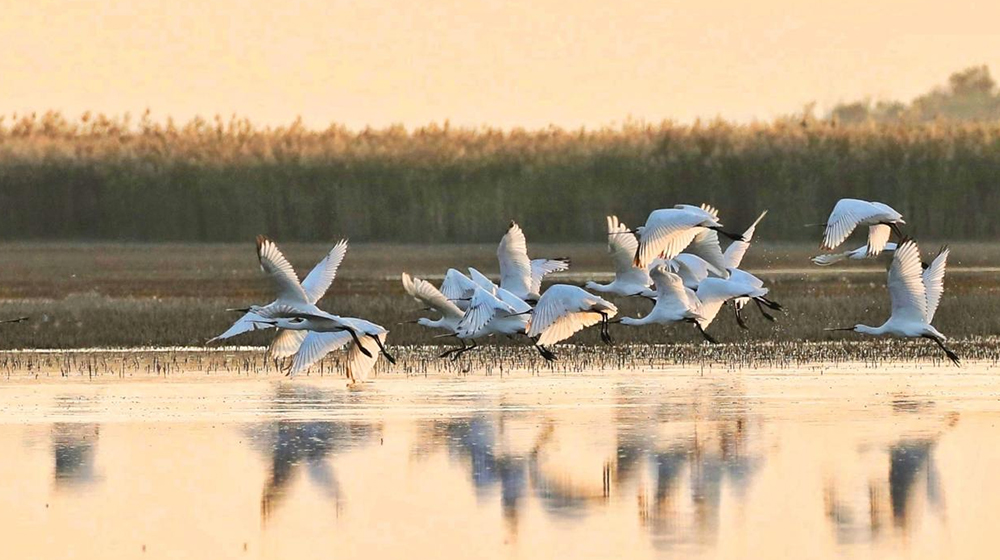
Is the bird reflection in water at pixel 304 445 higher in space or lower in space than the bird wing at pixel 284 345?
lower

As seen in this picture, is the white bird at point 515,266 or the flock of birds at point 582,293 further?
the white bird at point 515,266

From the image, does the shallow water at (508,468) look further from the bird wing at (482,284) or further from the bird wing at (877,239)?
the bird wing at (877,239)

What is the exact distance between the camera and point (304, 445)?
13.9 metres

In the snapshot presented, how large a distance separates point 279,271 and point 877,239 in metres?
5.54

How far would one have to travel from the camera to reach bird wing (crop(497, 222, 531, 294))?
Answer: 61.5 ft

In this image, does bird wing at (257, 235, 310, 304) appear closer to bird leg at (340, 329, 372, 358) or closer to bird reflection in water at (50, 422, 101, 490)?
bird leg at (340, 329, 372, 358)

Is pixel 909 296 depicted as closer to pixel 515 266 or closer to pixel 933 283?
pixel 933 283

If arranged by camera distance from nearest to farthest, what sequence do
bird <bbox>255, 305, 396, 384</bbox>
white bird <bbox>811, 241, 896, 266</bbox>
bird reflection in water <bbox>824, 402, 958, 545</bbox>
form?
1. bird reflection in water <bbox>824, 402, 958, 545</bbox>
2. bird <bbox>255, 305, 396, 384</bbox>
3. white bird <bbox>811, 241, 896, 266</bbox>

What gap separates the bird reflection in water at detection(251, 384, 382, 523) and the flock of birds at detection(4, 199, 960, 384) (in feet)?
2.91

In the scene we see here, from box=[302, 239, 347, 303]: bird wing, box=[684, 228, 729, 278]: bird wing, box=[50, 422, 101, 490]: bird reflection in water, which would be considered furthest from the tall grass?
box=[50, 422, 101, 490]: bird reflection in water

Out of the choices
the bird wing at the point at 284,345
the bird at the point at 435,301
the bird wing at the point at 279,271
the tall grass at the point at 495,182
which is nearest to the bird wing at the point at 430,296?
the bird at the point at 435,301

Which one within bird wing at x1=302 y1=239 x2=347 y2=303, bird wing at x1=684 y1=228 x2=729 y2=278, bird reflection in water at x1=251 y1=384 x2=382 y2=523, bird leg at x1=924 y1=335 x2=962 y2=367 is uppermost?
bird wing at x1=684 y1=228 x2=729 y2=278

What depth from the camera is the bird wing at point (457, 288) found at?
61.8 feet

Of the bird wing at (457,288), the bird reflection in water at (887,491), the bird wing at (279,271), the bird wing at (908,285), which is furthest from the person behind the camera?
the bird wing at (457,288)
